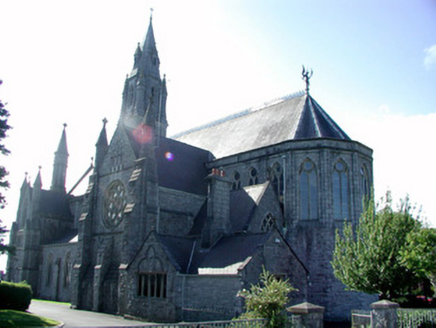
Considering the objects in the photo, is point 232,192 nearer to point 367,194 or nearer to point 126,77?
point 367,194

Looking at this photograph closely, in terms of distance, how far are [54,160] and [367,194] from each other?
41269mm

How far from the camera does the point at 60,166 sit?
183 ft

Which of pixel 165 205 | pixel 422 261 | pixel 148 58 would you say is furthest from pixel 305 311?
pixel 148 58

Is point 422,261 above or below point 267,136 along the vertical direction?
below

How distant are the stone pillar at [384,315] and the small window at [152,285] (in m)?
12.7

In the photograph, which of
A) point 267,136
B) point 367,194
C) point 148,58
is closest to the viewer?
point 367,194

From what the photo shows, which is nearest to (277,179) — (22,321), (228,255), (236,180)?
(236,180)

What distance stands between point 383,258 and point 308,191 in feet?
35.0

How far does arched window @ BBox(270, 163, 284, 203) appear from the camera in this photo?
108 ft

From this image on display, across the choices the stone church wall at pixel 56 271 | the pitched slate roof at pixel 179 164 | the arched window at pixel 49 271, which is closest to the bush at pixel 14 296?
the pitched slate roof at pixel 179 164

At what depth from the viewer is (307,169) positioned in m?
32.0

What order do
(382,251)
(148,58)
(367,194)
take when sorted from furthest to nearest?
1. (148,58)
2. (367,194)
3. (382,251)

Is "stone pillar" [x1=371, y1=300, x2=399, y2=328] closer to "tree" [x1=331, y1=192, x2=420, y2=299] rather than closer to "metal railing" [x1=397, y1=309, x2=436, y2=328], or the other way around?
"metal railing" [x1=397, y1=309, x2=436, y2=328]

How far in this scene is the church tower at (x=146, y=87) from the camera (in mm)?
52825
